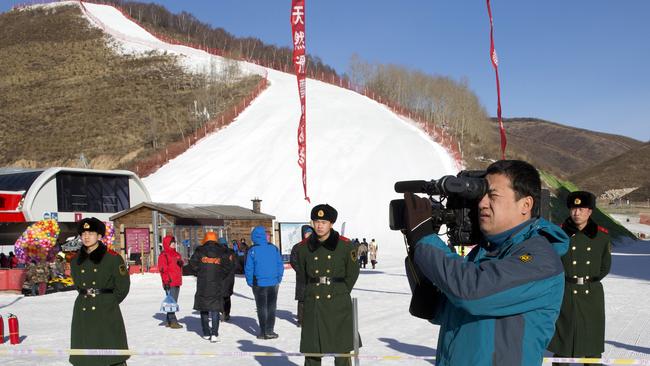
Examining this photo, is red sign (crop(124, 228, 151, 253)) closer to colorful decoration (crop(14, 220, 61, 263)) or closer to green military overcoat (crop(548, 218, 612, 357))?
colorful decoration (crop(14, 220, 61, 263))

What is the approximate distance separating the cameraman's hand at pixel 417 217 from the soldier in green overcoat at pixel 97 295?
440cm

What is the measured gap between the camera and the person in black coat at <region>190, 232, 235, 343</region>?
35.5 ft

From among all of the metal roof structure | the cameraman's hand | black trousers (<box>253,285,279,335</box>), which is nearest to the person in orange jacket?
black trousers (<box>253,285,279,335</box>)

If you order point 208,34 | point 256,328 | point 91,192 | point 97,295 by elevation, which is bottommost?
point 256,328

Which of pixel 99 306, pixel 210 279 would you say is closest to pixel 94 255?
pixel 99 306

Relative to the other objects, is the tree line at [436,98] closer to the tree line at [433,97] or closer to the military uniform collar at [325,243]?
the tree line at [433,97]

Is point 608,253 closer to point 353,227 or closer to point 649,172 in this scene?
point 353,227

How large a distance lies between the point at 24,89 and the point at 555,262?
98270mm

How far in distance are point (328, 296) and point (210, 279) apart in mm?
4652

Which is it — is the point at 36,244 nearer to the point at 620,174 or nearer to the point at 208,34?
the point at 208,34

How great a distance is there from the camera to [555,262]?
2586mm

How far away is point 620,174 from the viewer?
445 feet

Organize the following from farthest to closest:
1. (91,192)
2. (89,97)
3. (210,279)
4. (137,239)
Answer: (89,97) → (91,192) → (137,239) → (210,279)

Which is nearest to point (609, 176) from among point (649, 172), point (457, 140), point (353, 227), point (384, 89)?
point (649, 172)
